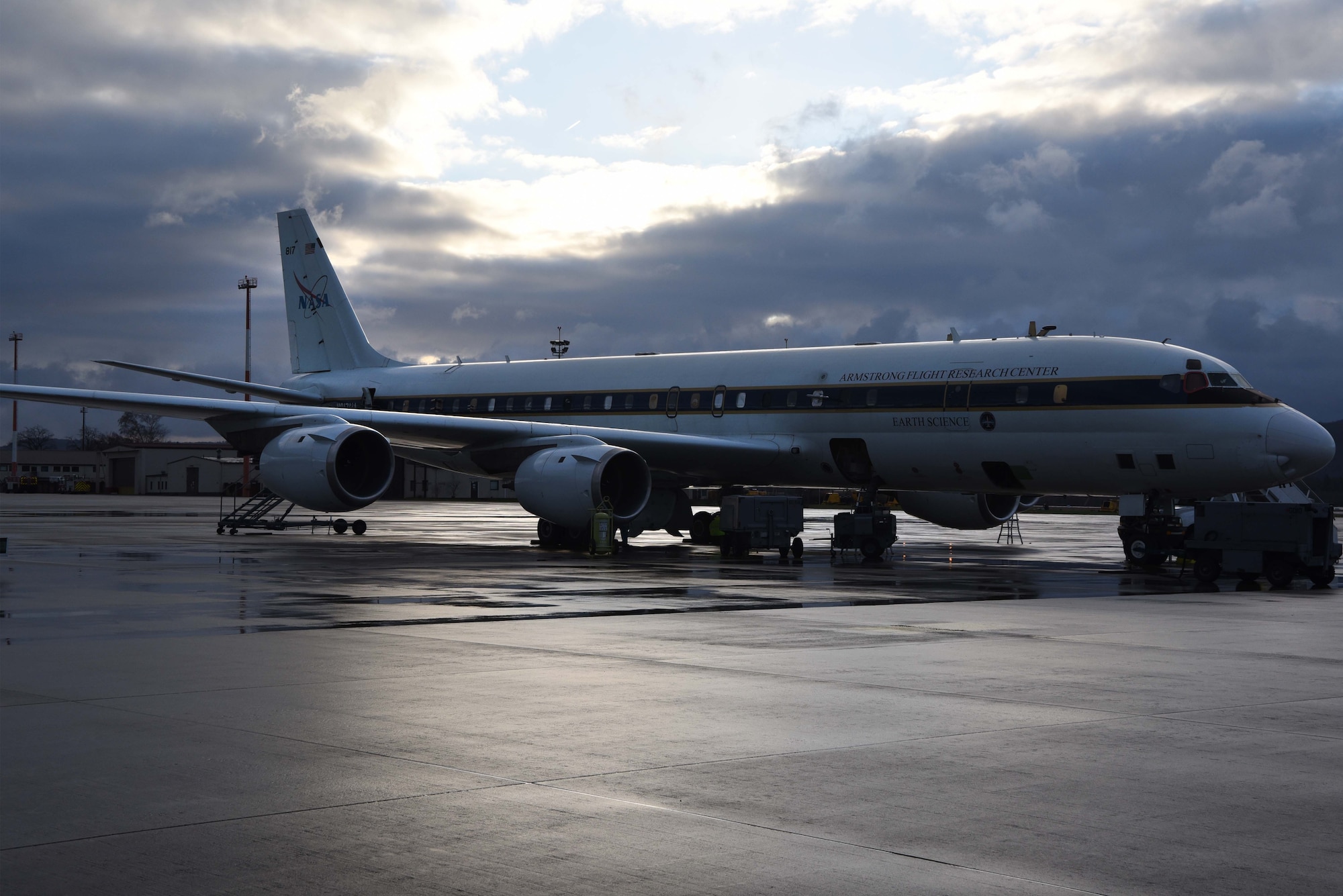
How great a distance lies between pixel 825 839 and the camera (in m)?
5.45

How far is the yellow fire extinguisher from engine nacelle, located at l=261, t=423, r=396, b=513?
4.03m

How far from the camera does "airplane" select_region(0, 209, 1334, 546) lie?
2333 cm

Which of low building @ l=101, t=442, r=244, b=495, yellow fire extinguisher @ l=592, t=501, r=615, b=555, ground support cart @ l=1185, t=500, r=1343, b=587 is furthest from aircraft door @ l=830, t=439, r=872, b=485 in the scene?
low building @ l=101, t=442, r=244, b=495

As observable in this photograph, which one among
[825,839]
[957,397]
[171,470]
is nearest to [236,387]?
[957,397]

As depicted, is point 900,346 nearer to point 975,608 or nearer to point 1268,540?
point 1268,540

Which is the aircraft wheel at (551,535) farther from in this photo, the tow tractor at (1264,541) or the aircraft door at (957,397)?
the tow tractor at (1264,541)

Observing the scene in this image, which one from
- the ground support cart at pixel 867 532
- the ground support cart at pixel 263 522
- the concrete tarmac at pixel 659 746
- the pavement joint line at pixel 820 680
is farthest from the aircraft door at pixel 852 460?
the pavement joint line at pixel 820 680

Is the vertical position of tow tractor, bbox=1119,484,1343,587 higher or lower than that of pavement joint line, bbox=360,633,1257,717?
higher

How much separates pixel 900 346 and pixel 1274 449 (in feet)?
25.2

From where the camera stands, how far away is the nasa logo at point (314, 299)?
3859 cm

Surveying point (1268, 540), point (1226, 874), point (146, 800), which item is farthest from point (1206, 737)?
point (1268, 540)

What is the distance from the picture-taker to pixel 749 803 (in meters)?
6.04

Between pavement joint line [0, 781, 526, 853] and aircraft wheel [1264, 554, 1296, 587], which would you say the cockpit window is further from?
pavement joint line [0, 781, 526, 853]

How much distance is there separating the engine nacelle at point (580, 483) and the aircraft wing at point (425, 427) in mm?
789
